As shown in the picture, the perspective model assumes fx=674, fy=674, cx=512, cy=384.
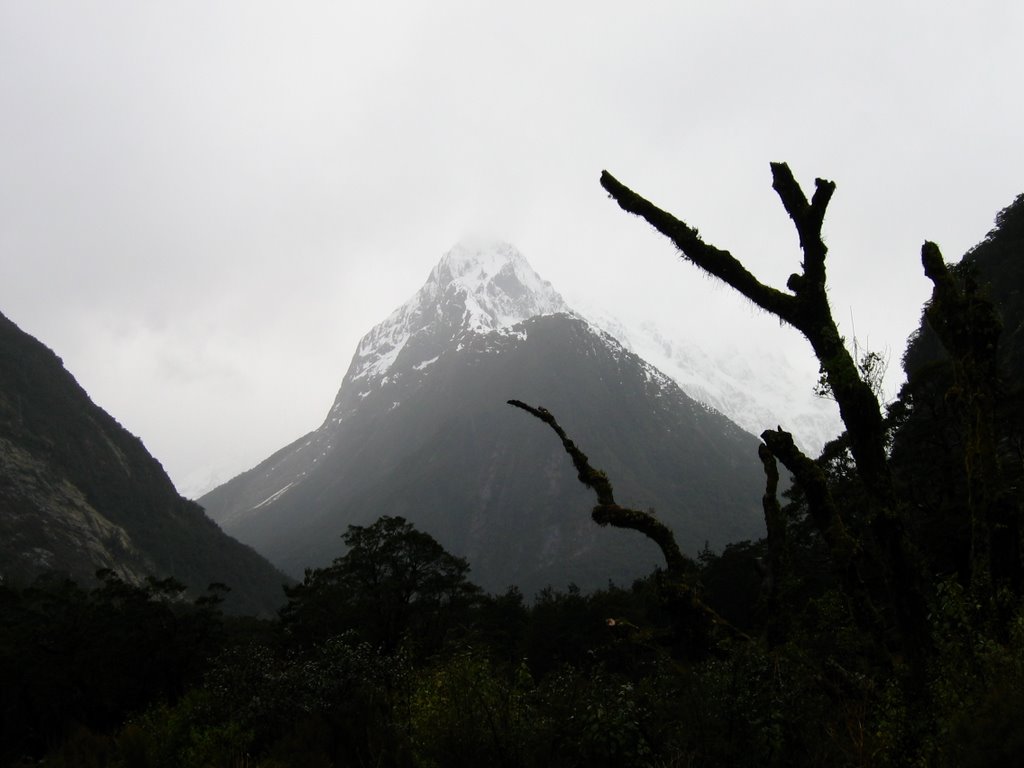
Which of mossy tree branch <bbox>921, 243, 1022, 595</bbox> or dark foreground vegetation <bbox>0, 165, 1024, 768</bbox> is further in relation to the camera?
mossy tree branch <bbox>921, 243, 1022, 595</bbox>

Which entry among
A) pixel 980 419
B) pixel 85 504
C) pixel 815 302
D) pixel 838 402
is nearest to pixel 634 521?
pixel 838 402

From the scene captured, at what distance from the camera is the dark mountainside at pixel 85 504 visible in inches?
3895

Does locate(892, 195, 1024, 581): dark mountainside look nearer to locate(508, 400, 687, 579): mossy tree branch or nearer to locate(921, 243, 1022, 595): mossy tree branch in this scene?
locate(921, 243, 1022, 595): mossy tree branch

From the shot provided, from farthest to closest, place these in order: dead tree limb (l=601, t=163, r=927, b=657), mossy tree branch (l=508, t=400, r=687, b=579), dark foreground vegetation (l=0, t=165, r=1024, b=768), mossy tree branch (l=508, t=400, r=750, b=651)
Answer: mossy tree branch (l=508, t=400, r=687, b=579), mossy tree branch (l=508, t=400, r=750, b=651), dark foreground vegetation (l=0, t=165, r=1024, b=768), dead tree limb (l=601, t=163, r=927, b=657)

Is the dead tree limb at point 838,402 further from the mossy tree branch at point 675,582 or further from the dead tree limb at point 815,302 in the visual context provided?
the mossy tree branch at point 675,582

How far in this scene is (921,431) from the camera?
34375 millimetres

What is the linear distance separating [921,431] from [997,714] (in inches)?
1285

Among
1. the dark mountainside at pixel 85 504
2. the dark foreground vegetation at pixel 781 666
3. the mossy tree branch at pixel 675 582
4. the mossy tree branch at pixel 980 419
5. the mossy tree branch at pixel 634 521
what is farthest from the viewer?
the dark mountainside at pixel 85 504

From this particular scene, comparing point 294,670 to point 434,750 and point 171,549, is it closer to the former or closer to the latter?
point 434,750

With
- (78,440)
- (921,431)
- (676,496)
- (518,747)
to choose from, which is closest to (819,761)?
(518,747)

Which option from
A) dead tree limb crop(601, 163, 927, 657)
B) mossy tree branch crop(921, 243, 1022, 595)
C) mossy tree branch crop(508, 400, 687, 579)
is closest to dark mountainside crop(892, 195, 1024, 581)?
mossy tree branch crop(921, 243, 1022, 595)

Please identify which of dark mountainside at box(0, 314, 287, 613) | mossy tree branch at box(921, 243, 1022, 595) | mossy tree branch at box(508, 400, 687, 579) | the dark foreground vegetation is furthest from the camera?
dark mountainside at box(0, 314, 287, 613)

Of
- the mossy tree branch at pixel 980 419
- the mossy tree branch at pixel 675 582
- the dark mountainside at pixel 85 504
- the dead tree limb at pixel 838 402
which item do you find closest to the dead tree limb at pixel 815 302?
the dead tree limb at pixel 838 402

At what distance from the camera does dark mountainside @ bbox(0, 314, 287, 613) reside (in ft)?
325
